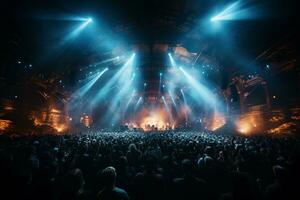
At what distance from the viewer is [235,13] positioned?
15289mm

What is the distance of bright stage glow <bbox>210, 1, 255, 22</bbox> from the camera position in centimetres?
1418

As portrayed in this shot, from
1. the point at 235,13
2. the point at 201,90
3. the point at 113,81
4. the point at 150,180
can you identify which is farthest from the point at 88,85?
the point at 150,180

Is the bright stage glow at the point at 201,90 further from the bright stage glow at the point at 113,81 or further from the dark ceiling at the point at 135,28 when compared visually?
the dark ceiling at the point at 135,28

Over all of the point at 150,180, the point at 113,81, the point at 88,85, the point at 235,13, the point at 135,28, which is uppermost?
the point at 135,28

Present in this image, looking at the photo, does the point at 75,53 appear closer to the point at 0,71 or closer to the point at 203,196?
the point at 0,71

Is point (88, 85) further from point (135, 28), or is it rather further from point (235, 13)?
point (235, 13)

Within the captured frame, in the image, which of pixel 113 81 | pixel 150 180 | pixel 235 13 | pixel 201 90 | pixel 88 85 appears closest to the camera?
pixel 150 180

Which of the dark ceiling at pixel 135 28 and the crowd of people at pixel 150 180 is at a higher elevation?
the dark ceiling at pixel 135 28

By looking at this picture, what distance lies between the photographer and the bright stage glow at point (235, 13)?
1418 centimetres

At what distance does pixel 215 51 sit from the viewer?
21922mm

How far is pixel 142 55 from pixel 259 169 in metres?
25.5

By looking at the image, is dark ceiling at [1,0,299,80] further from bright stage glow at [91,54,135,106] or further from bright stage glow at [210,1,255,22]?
bright stage glow at [91,54,135,106]

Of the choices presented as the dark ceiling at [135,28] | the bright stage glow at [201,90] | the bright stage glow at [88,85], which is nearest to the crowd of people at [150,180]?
the dark ceiling at [135,28]

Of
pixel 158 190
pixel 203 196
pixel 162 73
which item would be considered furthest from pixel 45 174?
pixel 162 73
